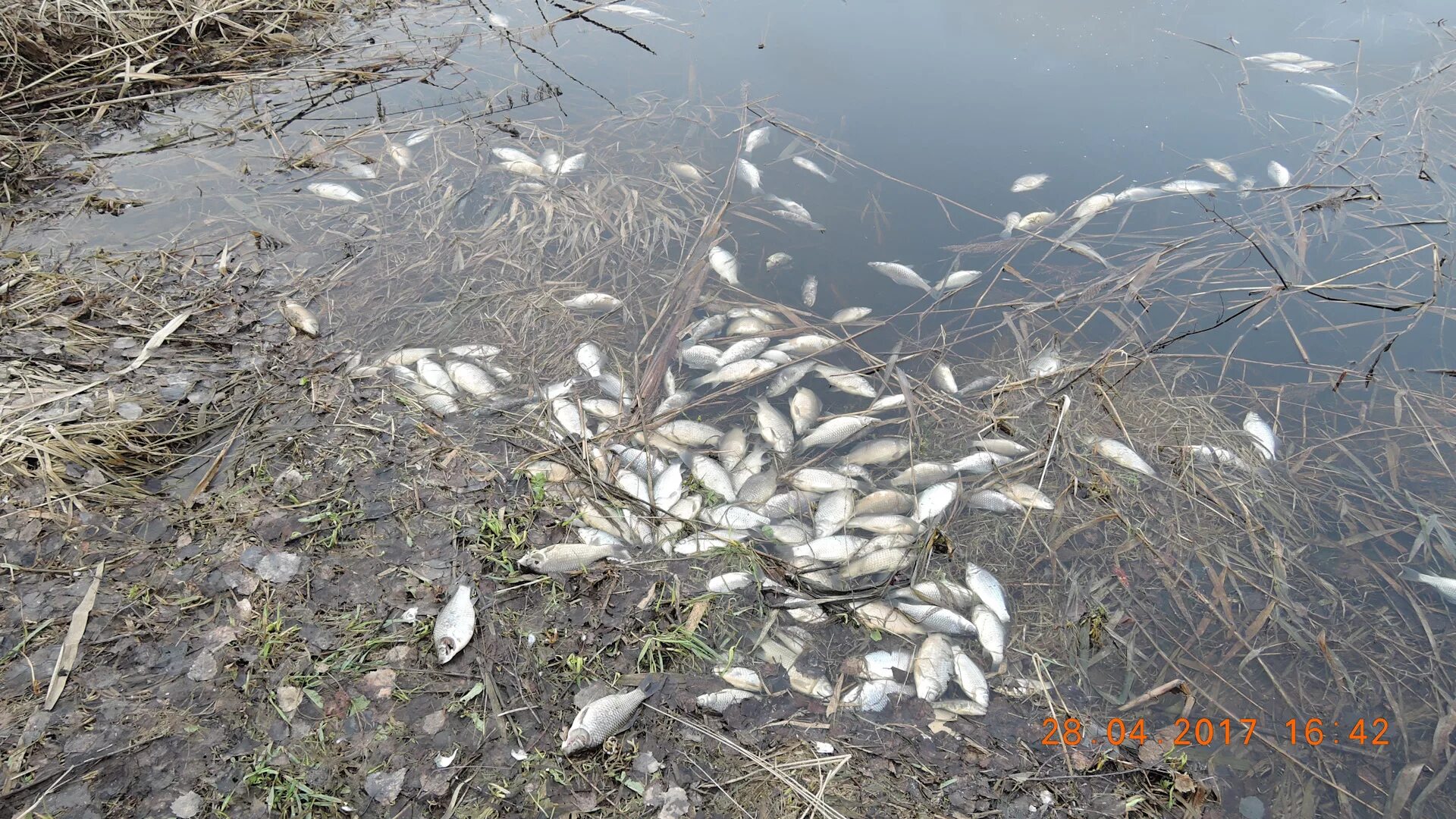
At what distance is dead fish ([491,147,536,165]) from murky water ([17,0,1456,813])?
7.3 inches

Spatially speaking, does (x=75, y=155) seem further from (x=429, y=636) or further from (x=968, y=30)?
(x=968, y=30)

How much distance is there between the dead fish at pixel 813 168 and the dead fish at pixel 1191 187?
1915 mm

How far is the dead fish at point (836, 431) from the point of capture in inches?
116

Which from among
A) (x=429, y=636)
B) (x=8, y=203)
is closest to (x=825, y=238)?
(x=429, y=636)

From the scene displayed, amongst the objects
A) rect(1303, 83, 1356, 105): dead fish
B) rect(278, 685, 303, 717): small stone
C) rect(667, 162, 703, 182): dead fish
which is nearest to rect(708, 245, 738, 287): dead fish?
rect(667, 162, 703, 182): dead fish

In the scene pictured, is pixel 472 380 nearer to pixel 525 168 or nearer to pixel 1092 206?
pixel 525 168

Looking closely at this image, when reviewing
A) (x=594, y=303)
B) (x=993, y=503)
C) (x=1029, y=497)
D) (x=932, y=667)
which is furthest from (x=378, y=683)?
(x=1029, y=497)

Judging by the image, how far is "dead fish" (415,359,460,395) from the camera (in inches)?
116

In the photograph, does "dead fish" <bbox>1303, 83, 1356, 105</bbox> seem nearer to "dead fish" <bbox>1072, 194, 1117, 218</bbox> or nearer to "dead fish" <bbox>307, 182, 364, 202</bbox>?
"dead fish" <bbox>1072, 194, 1117, 218</bbox>

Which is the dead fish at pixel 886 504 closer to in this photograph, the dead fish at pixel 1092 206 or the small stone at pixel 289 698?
the small stone at pixel 289 698

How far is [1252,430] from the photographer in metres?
2.96

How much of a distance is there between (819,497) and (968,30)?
4.49 meters
